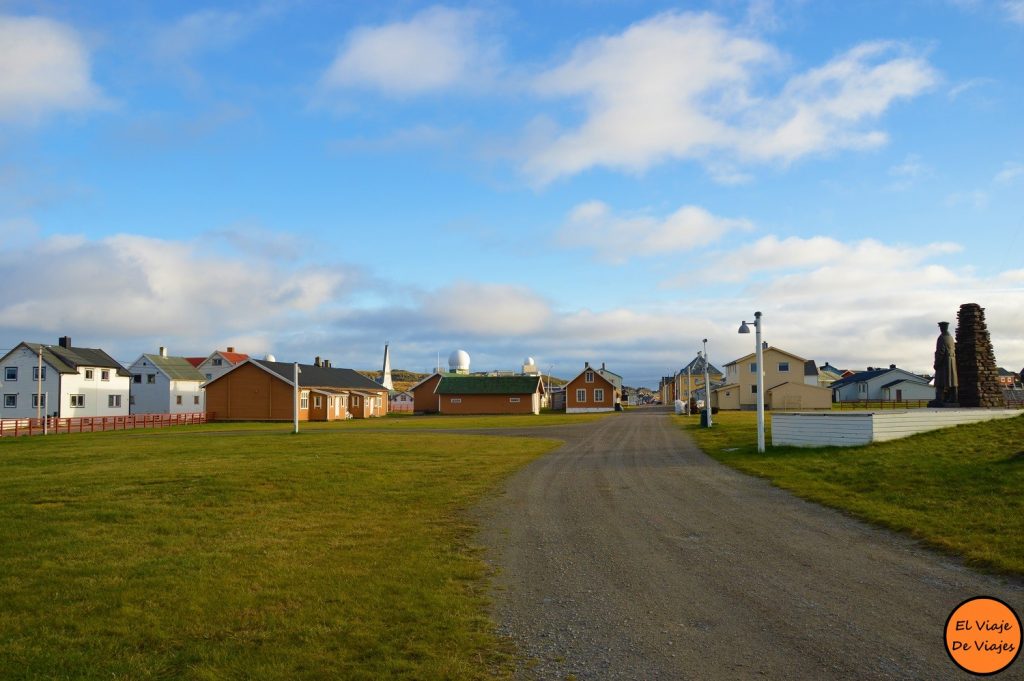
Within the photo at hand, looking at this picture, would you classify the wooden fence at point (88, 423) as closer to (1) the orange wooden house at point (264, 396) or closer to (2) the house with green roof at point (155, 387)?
(1) the orange wooden house at point (264, 396)

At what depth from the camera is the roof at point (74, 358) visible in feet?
223

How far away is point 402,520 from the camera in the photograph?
1353cm

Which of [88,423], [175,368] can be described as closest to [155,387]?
[175,368]

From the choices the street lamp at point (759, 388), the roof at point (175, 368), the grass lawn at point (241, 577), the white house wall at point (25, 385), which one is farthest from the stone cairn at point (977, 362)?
the roof at point (175, 368)

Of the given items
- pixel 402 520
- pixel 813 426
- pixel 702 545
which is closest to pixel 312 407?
pixel 813 426

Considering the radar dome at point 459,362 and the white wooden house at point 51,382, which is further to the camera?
the radar dome at point 459,362

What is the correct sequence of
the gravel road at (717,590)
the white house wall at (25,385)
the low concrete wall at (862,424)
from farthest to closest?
the white house wall at (25,385)
the low concrete wall at (862,424)
the gravel road at (717,590)

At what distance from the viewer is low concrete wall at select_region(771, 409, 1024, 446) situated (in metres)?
23.9

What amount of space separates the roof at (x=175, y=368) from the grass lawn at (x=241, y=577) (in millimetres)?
70015

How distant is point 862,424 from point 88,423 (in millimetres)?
53628

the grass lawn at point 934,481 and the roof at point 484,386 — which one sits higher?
the roof at point 484,386

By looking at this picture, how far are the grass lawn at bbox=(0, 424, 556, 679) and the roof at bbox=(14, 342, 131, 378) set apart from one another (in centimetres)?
5865

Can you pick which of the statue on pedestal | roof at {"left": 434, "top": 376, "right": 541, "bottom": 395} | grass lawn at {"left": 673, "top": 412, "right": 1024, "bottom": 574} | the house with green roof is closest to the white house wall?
the house with green roof

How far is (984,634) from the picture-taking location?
4.41m
